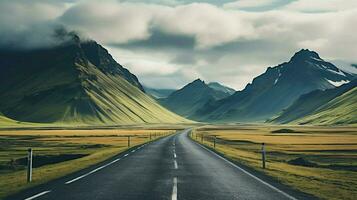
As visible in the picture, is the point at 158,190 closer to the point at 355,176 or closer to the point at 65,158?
the point at 355,176

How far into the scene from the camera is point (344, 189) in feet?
61.8

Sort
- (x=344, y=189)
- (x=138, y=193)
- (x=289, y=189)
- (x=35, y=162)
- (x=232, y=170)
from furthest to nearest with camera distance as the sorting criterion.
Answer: (x=35, y=162) < (x=232, y=170) < (x=344, y=189) < (x=289, y=189) < (x=138, y=193)

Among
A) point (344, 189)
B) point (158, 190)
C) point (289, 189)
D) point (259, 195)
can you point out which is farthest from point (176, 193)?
point (344, 189)

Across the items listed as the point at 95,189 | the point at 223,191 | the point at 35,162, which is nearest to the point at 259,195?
the point at 223,191

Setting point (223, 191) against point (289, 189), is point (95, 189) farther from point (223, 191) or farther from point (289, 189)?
point (289, 189)

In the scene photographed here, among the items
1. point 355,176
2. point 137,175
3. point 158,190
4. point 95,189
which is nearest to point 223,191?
point 158,190

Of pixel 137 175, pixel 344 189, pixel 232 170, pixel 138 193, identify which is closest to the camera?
pixel 138 193

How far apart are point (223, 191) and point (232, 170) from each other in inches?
347

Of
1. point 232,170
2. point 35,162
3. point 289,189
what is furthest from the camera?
point 35,162

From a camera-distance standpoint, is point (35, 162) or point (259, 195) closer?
point (259, 195)

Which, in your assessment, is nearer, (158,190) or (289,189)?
(158,190)

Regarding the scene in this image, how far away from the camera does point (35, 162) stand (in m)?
52.1

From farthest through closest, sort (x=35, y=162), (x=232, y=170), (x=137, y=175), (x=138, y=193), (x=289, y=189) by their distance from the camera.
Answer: (x=35, y=162) < (x=232, y=170) < (x=137, y=175) < (x=289, y=189) < (x=138, y=193)

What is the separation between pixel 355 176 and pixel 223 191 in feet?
46.0
